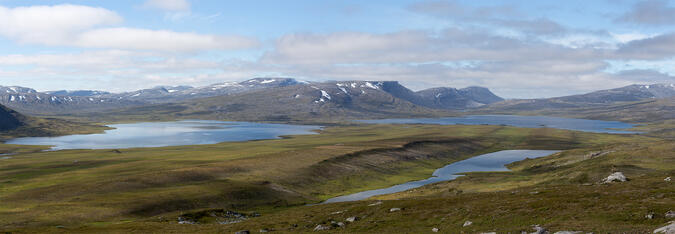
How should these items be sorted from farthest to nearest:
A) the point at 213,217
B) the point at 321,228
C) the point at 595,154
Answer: the point at 595,154 < the point at 213,217 < the point at 321,228

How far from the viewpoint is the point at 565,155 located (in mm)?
178250

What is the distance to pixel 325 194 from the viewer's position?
13088cm

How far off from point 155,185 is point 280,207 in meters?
36.4

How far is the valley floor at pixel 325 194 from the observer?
5344 centimetres

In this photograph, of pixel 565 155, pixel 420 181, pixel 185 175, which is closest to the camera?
pixel 185 175

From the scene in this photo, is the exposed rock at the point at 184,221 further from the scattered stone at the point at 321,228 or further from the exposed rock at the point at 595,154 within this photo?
the exposed rock at the point at 595,154

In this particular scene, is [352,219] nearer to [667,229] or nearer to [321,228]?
[321,228]

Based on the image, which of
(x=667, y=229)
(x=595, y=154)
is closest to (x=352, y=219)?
(x=667, y=229)

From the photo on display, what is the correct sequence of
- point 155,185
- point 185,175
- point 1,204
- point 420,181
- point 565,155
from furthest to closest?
point 565,155 < point 420,181 < point 185,175 < point 155,185 < point 1,204

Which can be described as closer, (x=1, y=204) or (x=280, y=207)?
(x=1, y=204)

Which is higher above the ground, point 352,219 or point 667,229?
point 667,229

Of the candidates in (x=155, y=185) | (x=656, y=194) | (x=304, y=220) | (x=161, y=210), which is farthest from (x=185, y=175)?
(x=656, y=194)

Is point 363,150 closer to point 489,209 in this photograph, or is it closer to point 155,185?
point 155,185

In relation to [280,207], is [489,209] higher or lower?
higher
